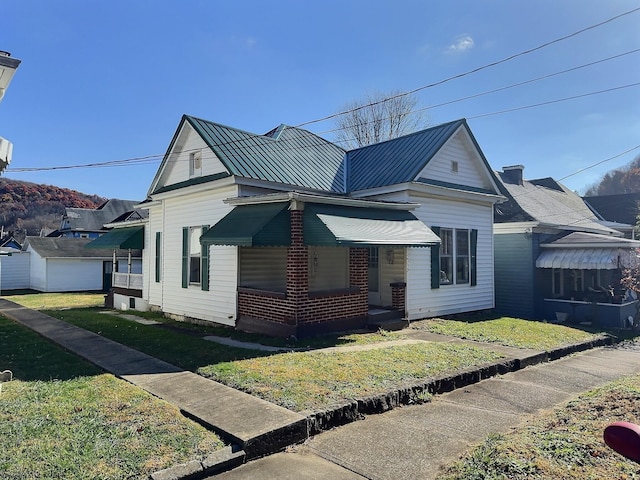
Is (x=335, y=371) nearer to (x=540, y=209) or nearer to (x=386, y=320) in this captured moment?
(x=386, y=320)

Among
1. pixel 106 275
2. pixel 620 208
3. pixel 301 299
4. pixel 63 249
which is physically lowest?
pixel 106 275

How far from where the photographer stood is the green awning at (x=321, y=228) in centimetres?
991

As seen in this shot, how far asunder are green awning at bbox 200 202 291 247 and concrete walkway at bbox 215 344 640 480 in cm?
504

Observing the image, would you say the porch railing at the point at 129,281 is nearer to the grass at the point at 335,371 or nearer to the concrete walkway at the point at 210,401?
the concrete walkway at the point at 210,401

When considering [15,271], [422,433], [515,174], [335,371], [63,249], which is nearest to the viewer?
[422,433]

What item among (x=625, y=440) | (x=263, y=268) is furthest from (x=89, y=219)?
(x=625, y=440)

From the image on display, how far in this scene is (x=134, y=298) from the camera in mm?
17891

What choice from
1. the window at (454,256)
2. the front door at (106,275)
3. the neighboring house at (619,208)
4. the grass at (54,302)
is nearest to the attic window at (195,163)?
the window at (454,256)

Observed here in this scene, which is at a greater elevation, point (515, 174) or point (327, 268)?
point (515, 174)

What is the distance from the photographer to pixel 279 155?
14344 mm

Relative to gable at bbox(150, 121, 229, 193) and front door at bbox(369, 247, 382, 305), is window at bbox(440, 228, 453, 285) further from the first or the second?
gable at bbox(150, 121, 229, 193)

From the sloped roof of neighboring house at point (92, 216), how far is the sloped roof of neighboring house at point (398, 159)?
35.1 m

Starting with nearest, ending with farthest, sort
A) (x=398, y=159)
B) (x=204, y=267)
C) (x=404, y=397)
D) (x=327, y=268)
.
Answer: (x=404, y=397)
(x=204, y=267)
(x=398, y=159)
(x=327, y=268)

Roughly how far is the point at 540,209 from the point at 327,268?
10.1m
